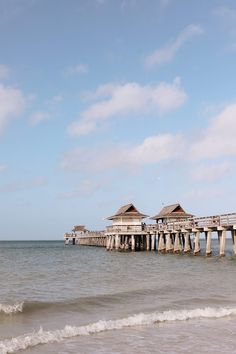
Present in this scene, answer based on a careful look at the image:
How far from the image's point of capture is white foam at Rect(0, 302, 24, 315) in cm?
1299

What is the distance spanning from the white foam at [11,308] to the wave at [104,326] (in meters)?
2.86

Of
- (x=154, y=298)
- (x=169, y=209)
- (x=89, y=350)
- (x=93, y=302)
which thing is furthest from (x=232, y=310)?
(x=169, y=209)

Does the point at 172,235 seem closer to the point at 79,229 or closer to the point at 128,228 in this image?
the point at 128,228

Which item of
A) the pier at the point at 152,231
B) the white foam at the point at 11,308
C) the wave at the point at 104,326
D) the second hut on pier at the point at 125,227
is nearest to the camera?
the wave at the point at 104,326

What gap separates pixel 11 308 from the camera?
13258 millimetres

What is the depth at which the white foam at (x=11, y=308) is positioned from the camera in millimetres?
12994

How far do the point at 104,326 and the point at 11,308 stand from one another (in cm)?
364

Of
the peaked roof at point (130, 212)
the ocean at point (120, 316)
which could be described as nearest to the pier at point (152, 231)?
the peaked roof at point (130, 212)

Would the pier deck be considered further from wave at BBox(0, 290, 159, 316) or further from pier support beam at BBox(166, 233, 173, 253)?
wave at BBox(0, 290, 159, 316)

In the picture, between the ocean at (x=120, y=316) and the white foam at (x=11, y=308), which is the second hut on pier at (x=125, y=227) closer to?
the ocean at (x=120, y=316)

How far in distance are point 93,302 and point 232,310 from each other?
4.45 meters

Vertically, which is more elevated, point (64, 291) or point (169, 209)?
point (169, 209)

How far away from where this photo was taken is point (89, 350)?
8938mm

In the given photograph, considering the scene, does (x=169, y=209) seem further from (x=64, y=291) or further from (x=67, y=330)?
(x=67, y=330)
